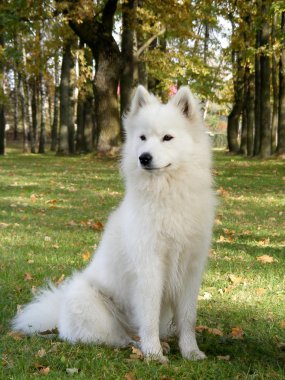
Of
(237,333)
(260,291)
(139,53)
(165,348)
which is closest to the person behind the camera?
(165,348)

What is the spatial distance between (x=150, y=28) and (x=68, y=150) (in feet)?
31.0

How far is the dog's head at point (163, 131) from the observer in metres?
3.85

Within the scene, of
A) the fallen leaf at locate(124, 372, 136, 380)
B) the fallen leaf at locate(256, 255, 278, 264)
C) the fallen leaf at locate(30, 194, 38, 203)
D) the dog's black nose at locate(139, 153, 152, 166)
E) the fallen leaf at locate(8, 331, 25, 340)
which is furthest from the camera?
the fallen leaf at locate(30, 194, 38, 203)

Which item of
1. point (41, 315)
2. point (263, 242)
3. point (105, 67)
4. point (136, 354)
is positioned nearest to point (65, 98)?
point (105, 67)

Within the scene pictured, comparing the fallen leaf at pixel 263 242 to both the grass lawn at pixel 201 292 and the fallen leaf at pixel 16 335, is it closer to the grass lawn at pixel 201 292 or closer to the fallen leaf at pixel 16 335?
the grass lawn at pixel 201 292

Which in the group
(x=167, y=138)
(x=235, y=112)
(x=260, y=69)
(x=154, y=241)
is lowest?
(x=154, y=241)

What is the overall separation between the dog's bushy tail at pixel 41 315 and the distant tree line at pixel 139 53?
454 inches

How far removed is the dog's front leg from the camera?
387cm

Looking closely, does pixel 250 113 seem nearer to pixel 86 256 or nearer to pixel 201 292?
pixel 86 256

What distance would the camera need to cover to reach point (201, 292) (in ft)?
18.2

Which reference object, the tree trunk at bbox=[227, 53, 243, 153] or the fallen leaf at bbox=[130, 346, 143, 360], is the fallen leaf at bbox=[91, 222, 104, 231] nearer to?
the fallen leaf at bbox=[130, 346, 143, 360]

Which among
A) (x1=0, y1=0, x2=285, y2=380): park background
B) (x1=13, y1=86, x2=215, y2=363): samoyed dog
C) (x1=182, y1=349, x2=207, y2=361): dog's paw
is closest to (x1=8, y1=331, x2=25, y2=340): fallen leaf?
(x1=0, y1=0, x2=285, y2=380): park background

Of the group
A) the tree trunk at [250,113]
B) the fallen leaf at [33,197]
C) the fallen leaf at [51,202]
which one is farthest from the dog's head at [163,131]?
the tree trunk at [250,113]

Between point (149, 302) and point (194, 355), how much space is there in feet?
1.81
